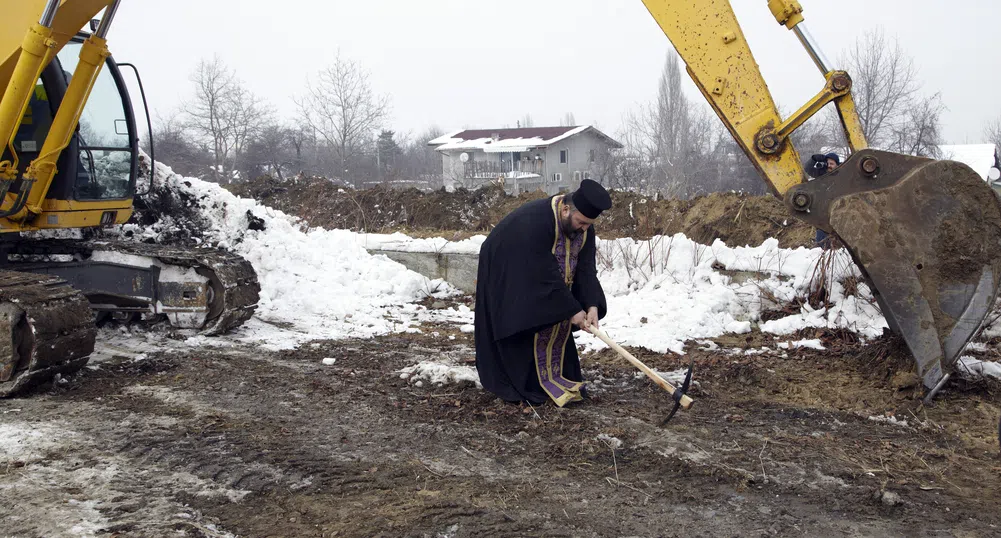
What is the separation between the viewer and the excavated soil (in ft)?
42.9

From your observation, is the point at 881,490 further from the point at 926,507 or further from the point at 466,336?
the point at 466,336

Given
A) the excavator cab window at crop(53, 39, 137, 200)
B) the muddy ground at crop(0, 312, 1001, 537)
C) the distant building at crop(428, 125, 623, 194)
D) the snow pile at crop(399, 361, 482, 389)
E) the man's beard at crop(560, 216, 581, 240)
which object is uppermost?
the distant building at crop(428, 125, 623, 194)

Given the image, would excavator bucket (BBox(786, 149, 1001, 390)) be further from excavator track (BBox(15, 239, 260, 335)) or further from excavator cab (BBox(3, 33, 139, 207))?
excavator cab (BBox(3, 33, 139, 207))

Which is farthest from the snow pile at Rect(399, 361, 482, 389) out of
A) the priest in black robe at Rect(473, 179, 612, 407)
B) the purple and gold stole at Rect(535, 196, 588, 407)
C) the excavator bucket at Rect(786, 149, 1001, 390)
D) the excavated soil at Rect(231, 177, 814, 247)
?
the excavated soil at Rect(231, 177, 814, 247)

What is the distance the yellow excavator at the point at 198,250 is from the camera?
5.08m

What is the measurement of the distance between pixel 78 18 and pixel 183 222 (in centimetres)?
327

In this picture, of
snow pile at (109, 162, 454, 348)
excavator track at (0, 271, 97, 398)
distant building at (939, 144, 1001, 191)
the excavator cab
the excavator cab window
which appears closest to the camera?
excavator track at (0, 271, 97, 398)

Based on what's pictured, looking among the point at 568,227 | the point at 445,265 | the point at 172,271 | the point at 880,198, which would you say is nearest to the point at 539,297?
the point at 568,227

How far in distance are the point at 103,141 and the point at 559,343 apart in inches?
191

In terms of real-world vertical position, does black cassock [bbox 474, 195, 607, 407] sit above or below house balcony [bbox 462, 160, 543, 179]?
below

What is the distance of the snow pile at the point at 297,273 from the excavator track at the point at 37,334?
1958 mm

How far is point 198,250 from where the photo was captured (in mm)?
7879

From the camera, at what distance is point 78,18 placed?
636cm

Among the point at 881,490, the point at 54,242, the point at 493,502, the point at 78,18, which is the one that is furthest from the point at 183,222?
the point at 881,490
